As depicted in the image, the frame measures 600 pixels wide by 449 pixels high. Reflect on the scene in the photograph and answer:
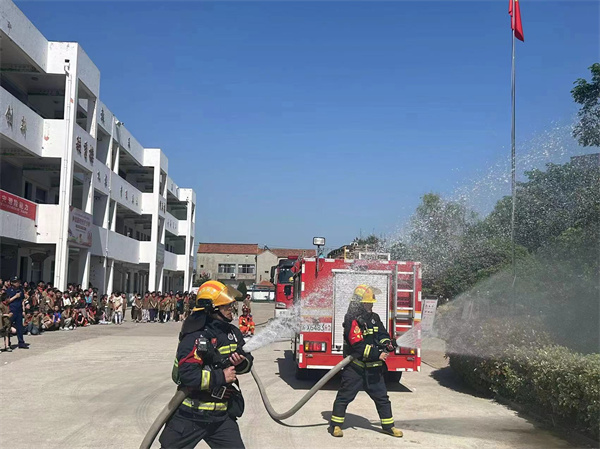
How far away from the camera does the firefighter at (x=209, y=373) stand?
13.9ft

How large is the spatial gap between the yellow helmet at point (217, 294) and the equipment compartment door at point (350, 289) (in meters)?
6.35

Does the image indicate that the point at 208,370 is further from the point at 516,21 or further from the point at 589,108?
the point at 516,21

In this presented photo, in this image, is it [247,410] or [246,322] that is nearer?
[247,410]

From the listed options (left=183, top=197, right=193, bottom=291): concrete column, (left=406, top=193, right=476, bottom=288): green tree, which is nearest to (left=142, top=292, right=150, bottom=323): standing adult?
(left=406, top=193, right=476, bottom=288): green tree

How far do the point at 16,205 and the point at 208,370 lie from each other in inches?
806

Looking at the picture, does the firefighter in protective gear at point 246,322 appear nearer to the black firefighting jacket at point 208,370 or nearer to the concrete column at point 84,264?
the black firefighting jacket at point 208,370

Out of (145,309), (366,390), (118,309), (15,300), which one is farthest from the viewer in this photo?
(145,309)

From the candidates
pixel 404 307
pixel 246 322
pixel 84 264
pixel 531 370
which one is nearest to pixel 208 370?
pixel 531 370

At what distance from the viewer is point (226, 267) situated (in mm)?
101062

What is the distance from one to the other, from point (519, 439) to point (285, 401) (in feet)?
12.4

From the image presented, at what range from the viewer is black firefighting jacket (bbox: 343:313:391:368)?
24.5 feet

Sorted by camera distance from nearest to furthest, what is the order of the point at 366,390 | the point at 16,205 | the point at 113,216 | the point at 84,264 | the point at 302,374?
the point at 366,390 < the point at 302,374 < the point at 16,205 < the point at 84,264 < the point at 113,216

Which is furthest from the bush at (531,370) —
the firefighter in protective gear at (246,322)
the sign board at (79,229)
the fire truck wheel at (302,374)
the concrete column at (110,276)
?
the concrete column at (110,276)

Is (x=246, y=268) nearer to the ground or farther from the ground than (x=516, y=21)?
nearer to the ground
